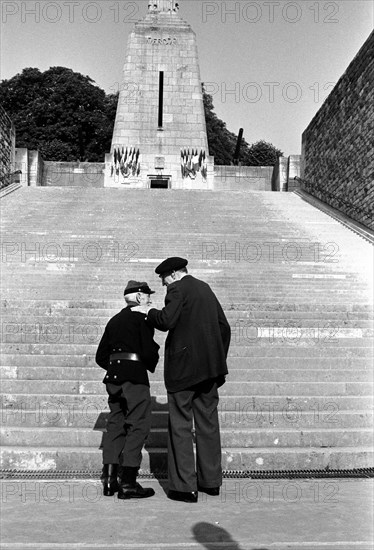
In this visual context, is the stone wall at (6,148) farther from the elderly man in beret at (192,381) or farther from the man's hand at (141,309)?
the elderly man in beret at (192,381)

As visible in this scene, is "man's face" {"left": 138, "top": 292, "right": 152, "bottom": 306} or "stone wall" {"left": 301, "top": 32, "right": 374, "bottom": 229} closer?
"man's face" {"left": 138, "top": 292, "right": 152, "bottom": 306}

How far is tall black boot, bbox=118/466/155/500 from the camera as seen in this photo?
422 cm

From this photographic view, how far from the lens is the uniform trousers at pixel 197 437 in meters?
4.30

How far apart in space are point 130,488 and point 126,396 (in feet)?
1.97

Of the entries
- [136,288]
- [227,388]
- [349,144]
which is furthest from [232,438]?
[349,144]

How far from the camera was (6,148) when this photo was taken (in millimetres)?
19719

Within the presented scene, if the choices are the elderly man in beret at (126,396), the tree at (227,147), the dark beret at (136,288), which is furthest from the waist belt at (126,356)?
the tree at (227,147)

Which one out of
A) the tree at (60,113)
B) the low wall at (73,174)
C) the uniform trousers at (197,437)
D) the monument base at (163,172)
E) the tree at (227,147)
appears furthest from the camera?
the tree at (227,147)

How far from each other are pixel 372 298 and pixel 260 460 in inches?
167

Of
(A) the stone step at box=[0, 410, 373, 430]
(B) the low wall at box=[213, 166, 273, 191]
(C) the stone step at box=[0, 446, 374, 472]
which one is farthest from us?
(B) the low wall at box=[213, 166, 273, 191]

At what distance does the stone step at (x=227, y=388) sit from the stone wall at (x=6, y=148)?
12.9 m

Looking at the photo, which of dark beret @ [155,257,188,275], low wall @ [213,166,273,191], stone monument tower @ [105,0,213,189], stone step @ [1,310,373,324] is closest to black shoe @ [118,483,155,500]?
dark beret @ [155,257,188,275]

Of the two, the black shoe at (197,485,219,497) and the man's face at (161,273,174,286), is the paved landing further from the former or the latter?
the man's face at (161,273,174,286)

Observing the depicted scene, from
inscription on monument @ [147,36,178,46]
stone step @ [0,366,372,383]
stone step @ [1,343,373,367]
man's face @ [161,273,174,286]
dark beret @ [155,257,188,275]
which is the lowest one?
stone step @ [0,366,372,383]
